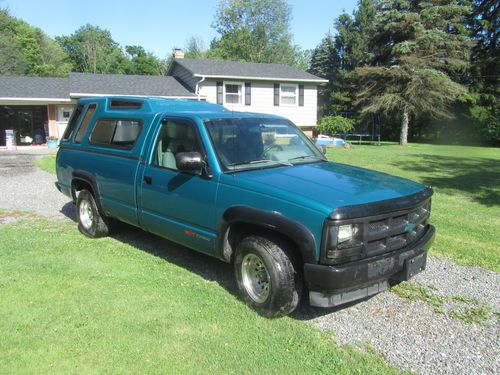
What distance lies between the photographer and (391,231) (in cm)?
379

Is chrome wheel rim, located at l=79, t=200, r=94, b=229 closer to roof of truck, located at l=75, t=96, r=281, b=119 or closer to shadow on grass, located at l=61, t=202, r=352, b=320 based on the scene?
shadow on grass, located at l=61, t=202, r=352, b=320

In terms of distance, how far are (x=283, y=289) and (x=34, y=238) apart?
4.38 metres

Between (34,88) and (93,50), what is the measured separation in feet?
151

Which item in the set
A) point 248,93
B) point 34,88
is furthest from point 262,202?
point 34,88

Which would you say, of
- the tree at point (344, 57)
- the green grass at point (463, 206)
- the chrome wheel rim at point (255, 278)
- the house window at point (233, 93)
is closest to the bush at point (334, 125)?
the house window at point (233, 93)

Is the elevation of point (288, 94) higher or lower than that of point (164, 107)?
higher

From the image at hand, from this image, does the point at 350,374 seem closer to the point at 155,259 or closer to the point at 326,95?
the point at 155,259

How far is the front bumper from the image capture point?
349 cm

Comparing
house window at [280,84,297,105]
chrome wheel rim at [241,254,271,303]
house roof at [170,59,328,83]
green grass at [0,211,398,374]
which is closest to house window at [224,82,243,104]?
house roof at [170,59,328,83]

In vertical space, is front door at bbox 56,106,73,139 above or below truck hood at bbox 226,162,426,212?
above

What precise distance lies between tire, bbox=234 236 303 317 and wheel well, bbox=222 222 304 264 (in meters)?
0.04

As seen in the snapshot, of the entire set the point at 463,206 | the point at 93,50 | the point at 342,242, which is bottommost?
the point at 463,206

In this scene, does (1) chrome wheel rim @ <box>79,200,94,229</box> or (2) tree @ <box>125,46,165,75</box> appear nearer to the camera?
(1) chrome wheel rim @ <box>79,200,94,229</box>

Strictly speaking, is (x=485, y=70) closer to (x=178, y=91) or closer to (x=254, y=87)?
(x=254, y=87)
